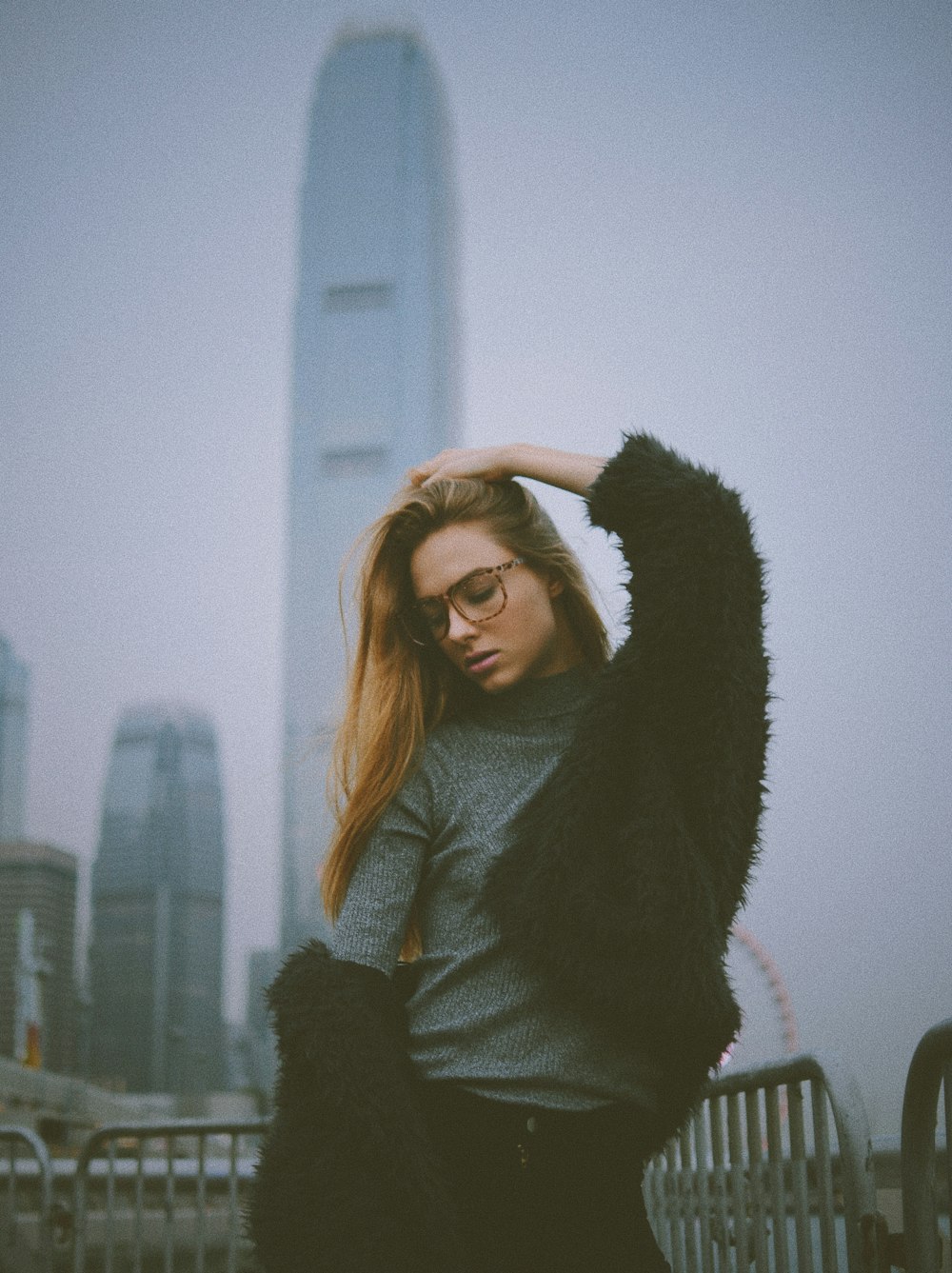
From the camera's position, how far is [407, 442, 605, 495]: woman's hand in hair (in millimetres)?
1655

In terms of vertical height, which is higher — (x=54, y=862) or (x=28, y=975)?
(x=54, y=862)

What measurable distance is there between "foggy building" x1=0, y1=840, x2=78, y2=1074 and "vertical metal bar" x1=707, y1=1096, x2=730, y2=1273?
27.6 m

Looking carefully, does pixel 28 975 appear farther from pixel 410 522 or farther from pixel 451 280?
pixel 451 280

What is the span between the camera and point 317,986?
1.41 m

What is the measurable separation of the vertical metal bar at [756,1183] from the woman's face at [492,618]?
0.84 metres

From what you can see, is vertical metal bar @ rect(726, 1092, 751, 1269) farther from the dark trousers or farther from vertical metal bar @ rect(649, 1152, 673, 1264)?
the dark trousers

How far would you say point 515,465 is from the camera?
1.68m

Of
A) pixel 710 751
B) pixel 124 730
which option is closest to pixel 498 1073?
pixel 710 751

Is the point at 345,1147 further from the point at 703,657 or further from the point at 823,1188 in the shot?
the point at 823,1188

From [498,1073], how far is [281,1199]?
0.26 meters

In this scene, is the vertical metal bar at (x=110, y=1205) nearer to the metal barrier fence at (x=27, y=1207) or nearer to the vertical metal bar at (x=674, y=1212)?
the metal barrier fence at (x=27, y=1207)

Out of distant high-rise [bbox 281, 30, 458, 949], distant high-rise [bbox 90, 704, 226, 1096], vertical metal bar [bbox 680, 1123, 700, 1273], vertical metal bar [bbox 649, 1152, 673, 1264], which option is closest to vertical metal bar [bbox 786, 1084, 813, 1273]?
vertical metal bar [bbox 680, 1123, 700, 1273]

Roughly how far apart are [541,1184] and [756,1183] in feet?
2.53

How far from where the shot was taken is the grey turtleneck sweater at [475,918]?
1.39 m
